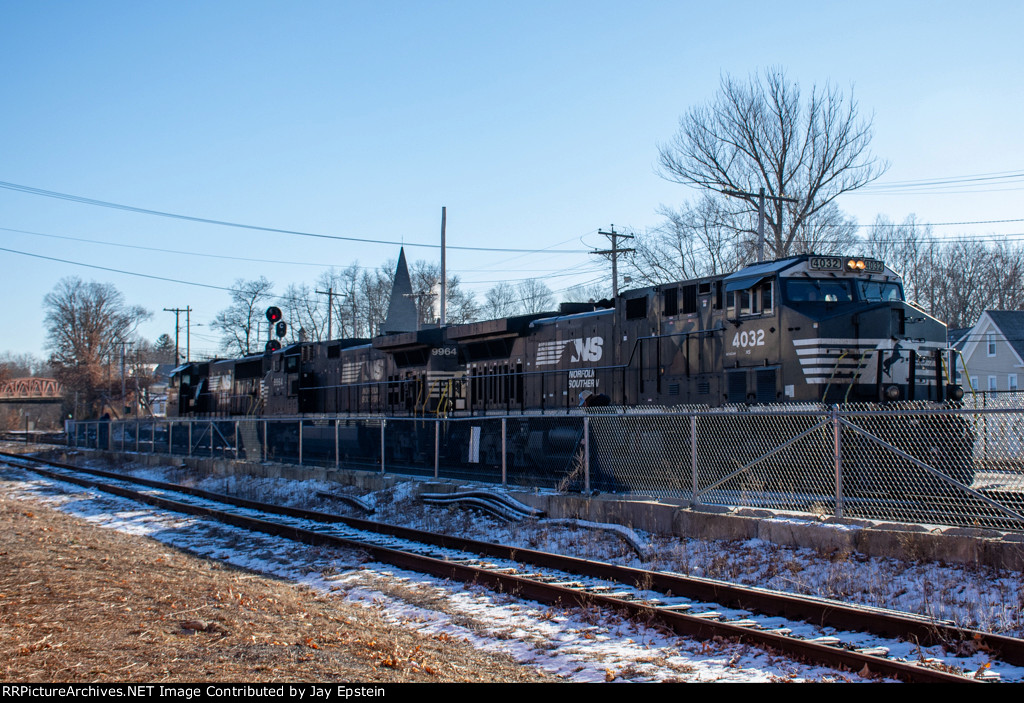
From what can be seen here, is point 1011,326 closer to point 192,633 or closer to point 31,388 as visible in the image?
point 192,633

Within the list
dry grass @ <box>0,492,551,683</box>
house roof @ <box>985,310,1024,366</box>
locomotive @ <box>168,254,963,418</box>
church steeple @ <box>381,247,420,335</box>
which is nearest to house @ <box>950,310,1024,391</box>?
house roof @ <box>985,310,1024,366</box>

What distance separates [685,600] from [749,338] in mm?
6971

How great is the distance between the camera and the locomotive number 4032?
13781 millimetres

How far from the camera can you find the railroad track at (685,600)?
233 inches

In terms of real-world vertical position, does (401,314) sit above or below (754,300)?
above

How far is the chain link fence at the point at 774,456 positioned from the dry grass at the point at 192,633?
566 centimetres

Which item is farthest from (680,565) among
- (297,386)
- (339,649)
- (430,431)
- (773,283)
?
(297,386)

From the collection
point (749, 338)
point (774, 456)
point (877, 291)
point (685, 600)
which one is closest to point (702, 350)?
point (749, 338)

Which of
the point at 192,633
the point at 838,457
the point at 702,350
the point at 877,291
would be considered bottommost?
the point at 192,633

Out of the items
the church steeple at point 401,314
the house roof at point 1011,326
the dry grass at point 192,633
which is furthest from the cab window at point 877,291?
the house roof at point 1011,326

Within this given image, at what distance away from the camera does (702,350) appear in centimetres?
1487

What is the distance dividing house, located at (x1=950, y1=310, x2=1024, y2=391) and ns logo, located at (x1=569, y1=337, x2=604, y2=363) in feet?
118

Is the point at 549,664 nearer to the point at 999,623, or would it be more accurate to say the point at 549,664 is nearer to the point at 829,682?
the point at 829,682

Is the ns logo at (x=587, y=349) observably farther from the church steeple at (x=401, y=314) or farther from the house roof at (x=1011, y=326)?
the house roof at (x=1011, y=326)
